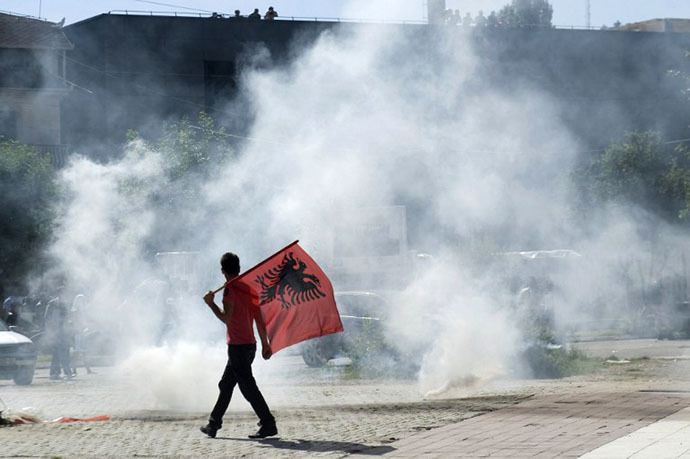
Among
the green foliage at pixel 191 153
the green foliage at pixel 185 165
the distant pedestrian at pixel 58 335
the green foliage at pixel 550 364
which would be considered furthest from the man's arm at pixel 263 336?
the distant pedestrian at pixel 58 335

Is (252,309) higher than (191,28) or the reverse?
the reverse

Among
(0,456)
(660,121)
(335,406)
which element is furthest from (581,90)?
(0,456)

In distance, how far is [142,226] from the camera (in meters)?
19.7

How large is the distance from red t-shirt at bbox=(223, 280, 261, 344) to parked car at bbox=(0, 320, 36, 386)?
32.8 feet

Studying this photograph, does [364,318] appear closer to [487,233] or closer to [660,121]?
[487,233]

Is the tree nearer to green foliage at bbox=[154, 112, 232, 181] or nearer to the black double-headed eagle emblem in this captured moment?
green foliage at bbox=[154, 112, 232, 181]

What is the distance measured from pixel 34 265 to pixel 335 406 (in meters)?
19.2

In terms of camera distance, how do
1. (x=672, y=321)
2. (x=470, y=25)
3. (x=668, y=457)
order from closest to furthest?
1. (x=668, y=457)
2. (x=470, y=25)
3. (x=672, y=321)

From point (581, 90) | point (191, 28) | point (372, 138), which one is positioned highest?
point (191, 28)

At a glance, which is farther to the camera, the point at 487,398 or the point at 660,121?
the point at 660,121

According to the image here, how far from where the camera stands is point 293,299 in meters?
9.80

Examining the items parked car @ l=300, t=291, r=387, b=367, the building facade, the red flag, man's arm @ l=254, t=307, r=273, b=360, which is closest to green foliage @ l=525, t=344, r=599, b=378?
parked car @ l=300, t=291, r=387, b=367

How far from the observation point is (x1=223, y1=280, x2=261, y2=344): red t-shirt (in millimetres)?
9023

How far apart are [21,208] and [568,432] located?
2291cm
